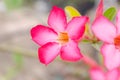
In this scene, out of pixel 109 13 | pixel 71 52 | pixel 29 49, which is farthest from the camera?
pixel 29 49

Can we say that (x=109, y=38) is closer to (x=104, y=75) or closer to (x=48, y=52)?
(x=48, y=52)

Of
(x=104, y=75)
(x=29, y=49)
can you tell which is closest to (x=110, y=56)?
(x=104, y=75)

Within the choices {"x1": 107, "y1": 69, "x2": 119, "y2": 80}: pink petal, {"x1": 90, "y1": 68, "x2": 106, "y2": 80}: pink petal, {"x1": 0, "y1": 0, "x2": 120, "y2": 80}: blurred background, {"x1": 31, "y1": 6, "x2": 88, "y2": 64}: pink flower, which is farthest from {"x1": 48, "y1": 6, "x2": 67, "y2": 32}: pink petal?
{"x1": 0, "y1": 0, "x2": 120, "y2": 80}: blurred background

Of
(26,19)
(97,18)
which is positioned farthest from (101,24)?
(26,19)

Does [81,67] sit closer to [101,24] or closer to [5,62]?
[5,62]

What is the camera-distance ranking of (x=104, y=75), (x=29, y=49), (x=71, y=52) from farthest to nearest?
(x=29, y=49) < (x=104, y=75) < (x=71, y=52)

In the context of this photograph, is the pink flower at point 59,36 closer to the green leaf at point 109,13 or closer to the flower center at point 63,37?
the flower center at point 63,37

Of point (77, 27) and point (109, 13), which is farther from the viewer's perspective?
point (109, 13)
